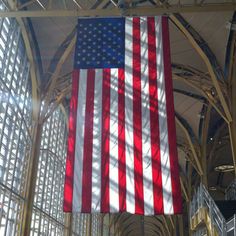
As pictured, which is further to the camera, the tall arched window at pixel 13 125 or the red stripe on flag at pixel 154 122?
the tall arched window at pixel 13 125

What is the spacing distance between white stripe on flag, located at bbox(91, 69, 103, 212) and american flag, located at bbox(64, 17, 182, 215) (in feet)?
0.08

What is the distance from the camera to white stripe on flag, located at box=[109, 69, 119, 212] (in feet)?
31.7

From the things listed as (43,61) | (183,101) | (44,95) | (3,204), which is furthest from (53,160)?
(183,101)

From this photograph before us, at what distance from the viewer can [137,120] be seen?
420 inches

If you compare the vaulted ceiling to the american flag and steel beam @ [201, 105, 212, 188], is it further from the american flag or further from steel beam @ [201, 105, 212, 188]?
the american flag

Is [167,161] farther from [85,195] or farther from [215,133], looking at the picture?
[215,133]

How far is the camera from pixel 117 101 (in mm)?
11102

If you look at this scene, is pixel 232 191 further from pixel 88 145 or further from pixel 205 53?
pixel 88 145

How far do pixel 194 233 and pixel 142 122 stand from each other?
25508 mm

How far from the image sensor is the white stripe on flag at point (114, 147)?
381 inches

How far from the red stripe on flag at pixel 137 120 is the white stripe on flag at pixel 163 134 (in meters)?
0.57

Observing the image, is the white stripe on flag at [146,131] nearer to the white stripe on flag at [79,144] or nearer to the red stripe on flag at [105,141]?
the red stripe on flag at [105,141]

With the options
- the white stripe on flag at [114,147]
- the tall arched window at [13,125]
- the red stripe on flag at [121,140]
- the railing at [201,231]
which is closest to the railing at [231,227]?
the red stripe on flag at [121,140]

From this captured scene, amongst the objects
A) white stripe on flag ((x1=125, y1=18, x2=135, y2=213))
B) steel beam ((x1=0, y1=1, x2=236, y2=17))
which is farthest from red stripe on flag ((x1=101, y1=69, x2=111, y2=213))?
steel beam ((x1=0, y1=1, x2=236, y2=17))
